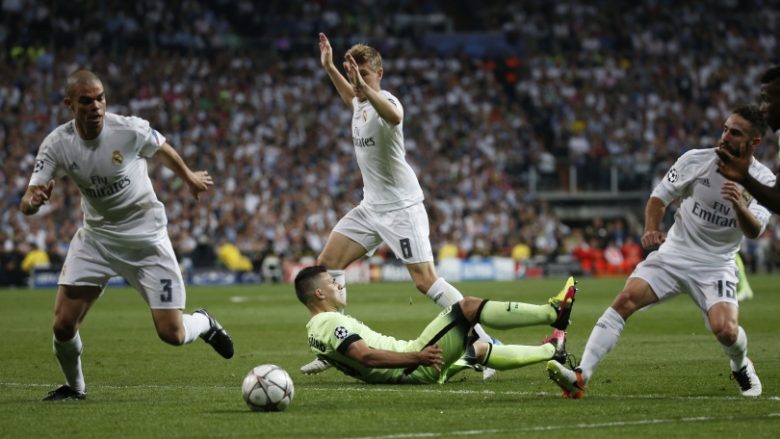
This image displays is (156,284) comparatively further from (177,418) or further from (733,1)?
(733,1)

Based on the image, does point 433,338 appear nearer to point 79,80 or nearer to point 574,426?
point 574,426

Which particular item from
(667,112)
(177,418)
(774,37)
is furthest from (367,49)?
(774,37)

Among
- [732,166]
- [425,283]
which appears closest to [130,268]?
[425,283]

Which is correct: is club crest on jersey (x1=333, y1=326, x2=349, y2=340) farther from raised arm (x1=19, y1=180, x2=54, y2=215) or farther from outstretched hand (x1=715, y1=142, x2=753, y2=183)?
outstretched hand (x1=715, y1=142, x2=753, y2=183)

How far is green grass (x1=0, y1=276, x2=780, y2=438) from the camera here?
826 centimetres

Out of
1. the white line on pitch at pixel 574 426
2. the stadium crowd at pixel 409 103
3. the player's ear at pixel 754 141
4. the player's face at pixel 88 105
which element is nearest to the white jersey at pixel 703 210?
the player's ear at pixel 754 141

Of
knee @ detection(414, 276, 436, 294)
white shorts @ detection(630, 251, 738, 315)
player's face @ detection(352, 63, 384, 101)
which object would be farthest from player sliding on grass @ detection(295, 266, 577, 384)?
player's face @ detection(352, 63, 384, 101)

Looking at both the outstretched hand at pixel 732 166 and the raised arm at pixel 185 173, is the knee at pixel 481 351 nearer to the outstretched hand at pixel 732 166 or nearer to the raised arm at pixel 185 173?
the raised arm at pixel 185 173

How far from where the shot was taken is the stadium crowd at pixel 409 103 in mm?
36406

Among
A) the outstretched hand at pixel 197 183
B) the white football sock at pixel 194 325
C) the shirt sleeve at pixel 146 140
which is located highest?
the shirt sleeve at pixel 146 140

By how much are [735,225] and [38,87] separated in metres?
30.0

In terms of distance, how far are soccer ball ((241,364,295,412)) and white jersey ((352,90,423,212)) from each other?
3.24m

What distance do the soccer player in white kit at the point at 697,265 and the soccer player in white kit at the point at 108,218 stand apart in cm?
343

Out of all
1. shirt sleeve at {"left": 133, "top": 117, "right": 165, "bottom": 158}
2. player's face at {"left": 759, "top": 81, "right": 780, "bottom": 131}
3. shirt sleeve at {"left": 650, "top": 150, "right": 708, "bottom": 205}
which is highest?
player's face at {"left": 759, "top": 81, "right": 780, "bottom": 131}
